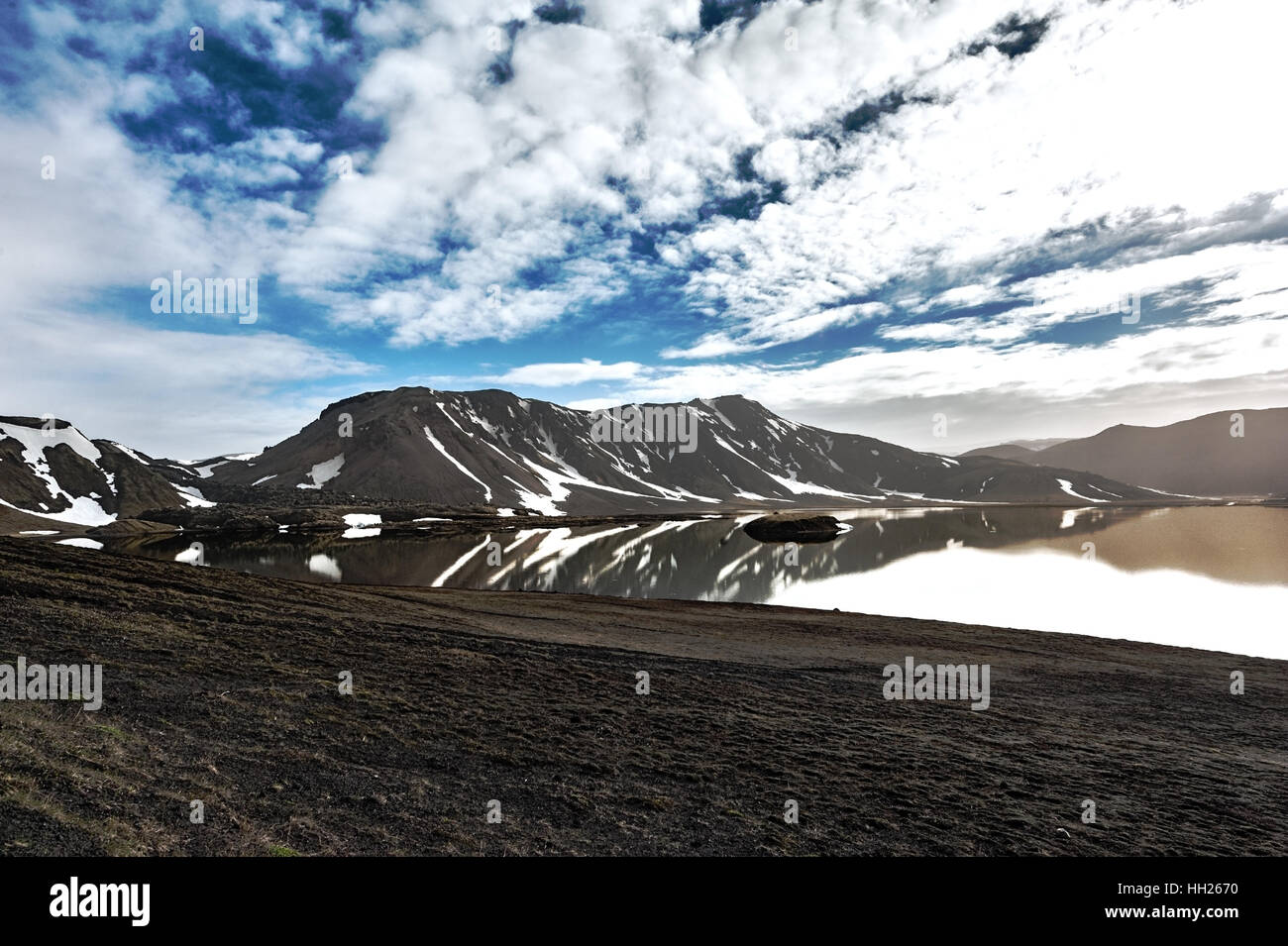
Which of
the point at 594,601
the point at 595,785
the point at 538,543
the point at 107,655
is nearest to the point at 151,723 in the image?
the point at 107,655

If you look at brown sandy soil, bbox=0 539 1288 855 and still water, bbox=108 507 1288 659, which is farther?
still water, bbox=108 507 1288 659

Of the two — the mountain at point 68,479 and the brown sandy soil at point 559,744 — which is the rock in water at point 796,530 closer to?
the brown sandy soil at point 559,744

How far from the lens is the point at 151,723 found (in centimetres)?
1100

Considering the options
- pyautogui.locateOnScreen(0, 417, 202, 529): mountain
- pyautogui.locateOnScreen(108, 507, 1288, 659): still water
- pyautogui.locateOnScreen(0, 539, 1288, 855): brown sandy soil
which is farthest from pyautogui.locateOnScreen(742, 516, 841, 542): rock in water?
pyautogui.locateOnScreen(0, 417, 202, 529): mountain

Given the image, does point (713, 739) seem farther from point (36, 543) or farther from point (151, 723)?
point (36, 543)

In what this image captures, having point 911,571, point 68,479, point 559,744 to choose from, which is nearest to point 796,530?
point 911,571

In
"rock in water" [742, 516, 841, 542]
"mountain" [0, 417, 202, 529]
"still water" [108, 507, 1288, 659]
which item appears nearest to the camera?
"still water" [108, 507, 1288, 659]

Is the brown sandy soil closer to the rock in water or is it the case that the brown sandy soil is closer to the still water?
the still water

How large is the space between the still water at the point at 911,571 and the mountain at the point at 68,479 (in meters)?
58.0

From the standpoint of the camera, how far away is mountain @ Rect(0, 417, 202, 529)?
11719cm

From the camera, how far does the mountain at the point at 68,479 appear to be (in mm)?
117188

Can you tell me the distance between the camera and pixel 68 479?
436ft

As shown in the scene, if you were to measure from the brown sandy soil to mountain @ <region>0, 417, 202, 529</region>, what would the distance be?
5041 inches

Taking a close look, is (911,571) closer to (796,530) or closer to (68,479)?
(796,530)
